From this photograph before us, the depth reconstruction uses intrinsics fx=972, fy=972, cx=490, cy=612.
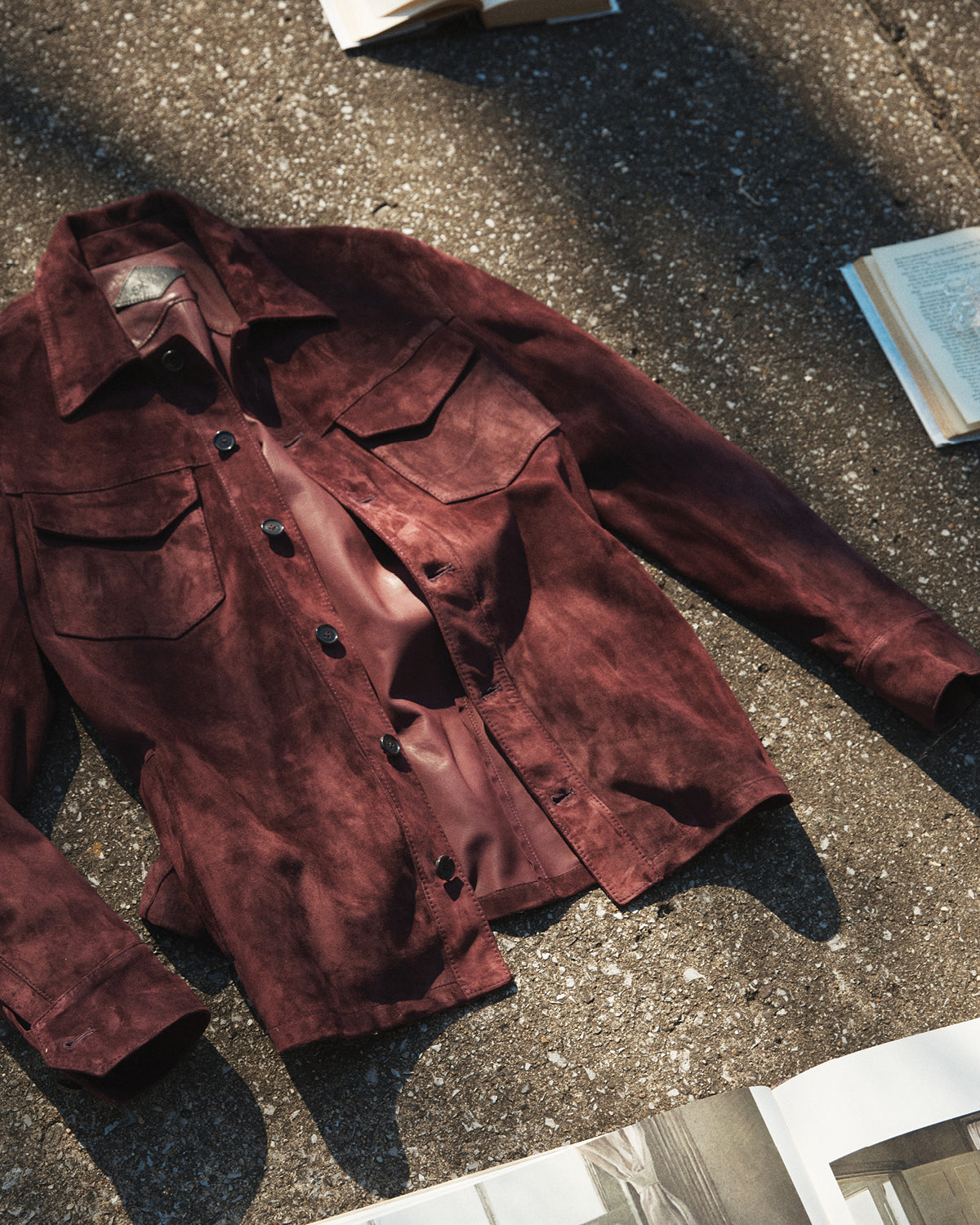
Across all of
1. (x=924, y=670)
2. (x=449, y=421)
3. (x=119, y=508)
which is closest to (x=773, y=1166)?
(x=924, y=670)

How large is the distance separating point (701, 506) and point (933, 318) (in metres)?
0.70

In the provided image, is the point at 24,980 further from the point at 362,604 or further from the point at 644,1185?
the point at 644,1185

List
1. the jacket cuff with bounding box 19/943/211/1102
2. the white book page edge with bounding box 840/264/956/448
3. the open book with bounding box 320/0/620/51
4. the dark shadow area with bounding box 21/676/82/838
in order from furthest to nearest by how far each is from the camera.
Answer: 1. the open book with bounding box 320/0/620/51
2. the white book page edge with bounding box 840/264/956/448
3. the dark shadow area with bounding box 21/676/82/838
4. the jacket cuff with bounding box 19/943/211/1102

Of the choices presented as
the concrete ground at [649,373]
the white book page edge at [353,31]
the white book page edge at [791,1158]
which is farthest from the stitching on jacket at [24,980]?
the white book page edge at [353,31]

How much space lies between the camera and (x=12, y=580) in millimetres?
1350

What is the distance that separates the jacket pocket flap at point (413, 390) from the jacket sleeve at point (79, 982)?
73cm

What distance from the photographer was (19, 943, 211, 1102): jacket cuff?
1144 millimetres

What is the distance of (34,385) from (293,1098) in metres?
1.08

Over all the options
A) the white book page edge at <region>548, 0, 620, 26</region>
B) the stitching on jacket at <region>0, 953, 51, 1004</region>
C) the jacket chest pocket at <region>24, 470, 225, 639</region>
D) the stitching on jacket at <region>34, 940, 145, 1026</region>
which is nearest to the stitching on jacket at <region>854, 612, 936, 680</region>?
the jacket chest pocket at <region>24, 470, 225, 639</region>

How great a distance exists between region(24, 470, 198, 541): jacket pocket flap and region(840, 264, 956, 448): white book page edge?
1.25 meters

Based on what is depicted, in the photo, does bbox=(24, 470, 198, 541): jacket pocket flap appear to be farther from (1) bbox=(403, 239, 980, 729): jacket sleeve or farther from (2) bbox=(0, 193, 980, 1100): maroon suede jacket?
(1) bbox=(403, 239, 980, 729): jacket sleeve

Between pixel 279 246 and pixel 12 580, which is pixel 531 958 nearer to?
pixel 12 580

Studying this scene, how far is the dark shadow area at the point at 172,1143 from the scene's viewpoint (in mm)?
1312

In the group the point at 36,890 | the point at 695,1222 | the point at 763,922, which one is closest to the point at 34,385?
the point at 36,890
